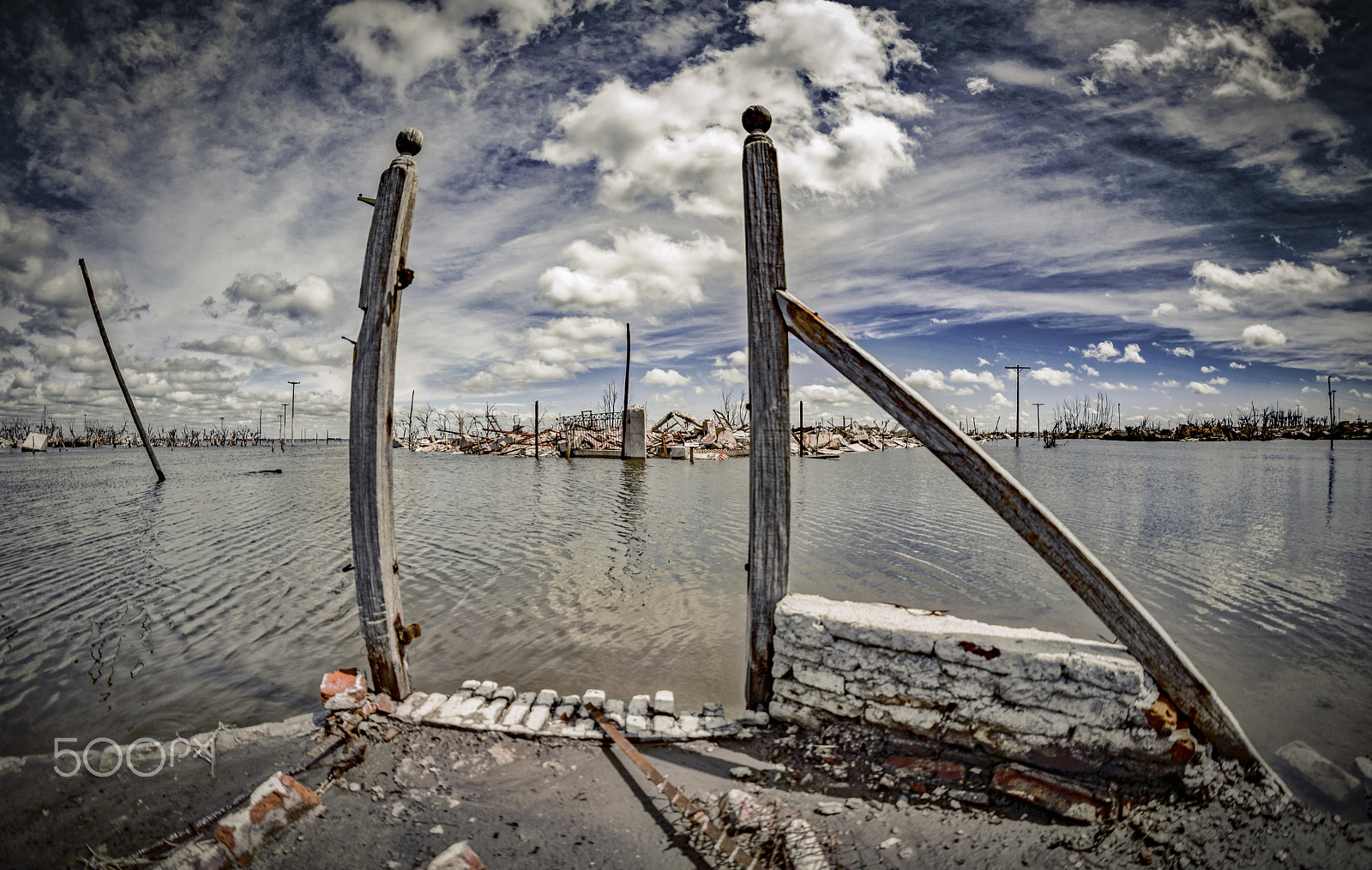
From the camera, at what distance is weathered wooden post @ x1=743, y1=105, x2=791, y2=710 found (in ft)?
10.3

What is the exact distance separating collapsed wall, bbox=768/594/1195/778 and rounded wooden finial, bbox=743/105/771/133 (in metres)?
2.90

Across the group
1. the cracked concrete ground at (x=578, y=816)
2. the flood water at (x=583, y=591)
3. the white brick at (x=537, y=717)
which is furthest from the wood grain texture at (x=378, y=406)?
the flood water at (x=583, y=591)

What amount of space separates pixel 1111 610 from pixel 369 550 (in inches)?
163

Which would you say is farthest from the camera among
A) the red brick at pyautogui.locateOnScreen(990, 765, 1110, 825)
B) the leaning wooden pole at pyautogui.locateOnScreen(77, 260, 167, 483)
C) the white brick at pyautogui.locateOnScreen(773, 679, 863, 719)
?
the leaning wooden pole at pyautogui.locateOnScreen(77, 260, 167, 483)

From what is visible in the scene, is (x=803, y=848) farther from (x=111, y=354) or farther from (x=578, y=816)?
→ (x=111, y=354)

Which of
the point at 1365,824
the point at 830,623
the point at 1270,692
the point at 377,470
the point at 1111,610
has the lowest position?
the point at 1270,692

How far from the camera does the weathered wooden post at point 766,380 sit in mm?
3131

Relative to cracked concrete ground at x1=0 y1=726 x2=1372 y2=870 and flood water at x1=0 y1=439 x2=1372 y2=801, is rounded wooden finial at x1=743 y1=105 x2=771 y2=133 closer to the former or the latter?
cracked concrete ground at x1=0 y1=726 x2=1372 y2=870

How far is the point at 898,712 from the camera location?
9.28 feet

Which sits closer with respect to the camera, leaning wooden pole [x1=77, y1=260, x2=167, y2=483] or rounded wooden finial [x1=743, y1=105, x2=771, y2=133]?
rounded wooden finial [x1=743, y1=105, x2=771, y2=133]

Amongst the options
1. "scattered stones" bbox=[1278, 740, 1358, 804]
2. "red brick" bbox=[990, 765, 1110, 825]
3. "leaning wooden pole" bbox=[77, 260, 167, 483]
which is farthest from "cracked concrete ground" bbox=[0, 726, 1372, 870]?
"leaning wooden pole" bbox=[77, 260, 167, 483]

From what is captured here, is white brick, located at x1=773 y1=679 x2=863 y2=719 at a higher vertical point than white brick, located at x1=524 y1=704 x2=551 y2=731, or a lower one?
higher

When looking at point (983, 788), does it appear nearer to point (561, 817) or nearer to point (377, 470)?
point (561, 817)

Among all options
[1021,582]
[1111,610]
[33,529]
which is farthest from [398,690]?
[33,529]
